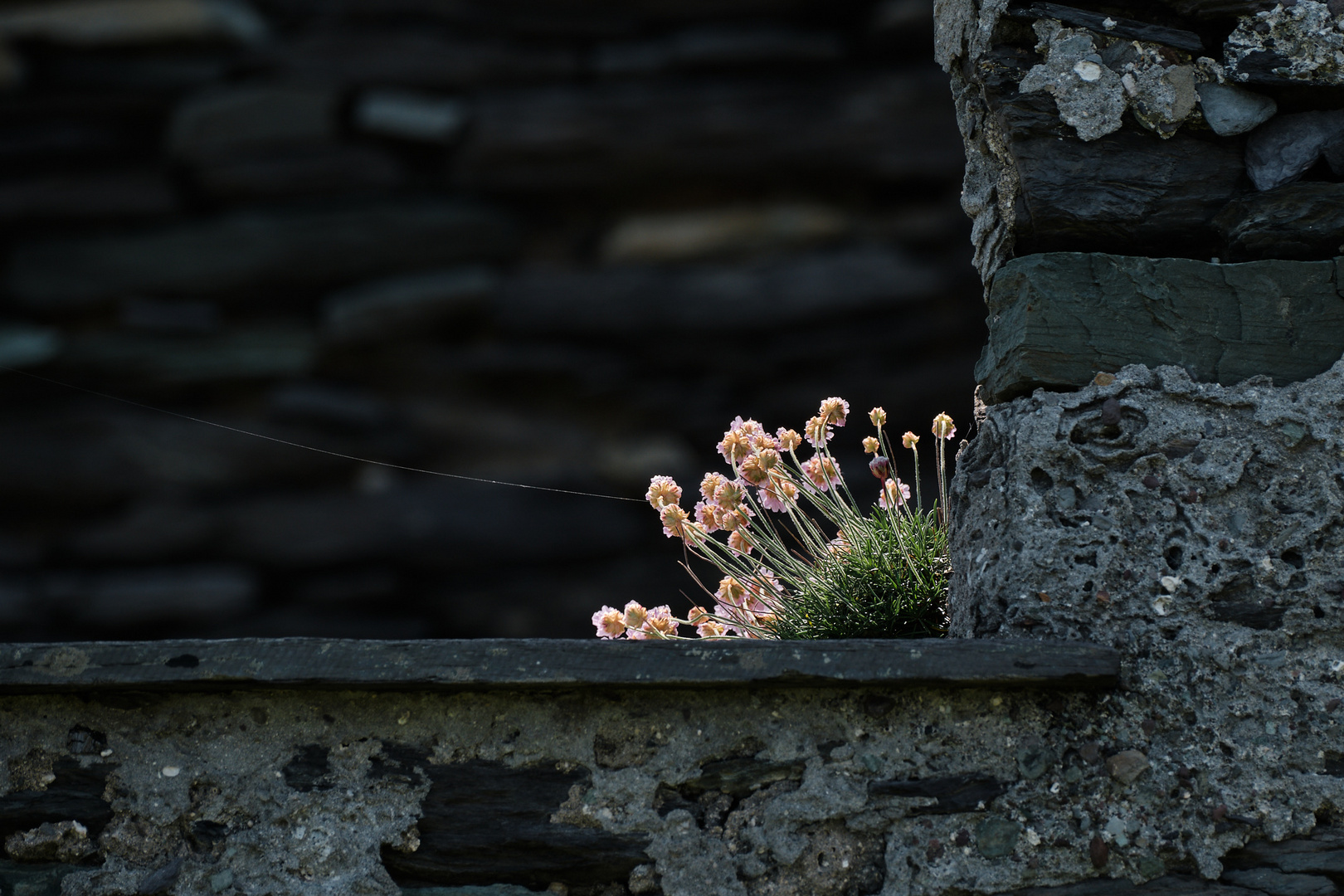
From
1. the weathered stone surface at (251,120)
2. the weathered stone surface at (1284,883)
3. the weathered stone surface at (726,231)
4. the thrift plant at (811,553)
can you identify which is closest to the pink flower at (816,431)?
the thrift plant at (811,553)

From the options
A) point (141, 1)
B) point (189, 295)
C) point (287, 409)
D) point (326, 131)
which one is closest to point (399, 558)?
point (287, 409)

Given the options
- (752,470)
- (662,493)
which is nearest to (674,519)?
(662,493)

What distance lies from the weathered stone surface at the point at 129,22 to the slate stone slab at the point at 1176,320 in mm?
6580

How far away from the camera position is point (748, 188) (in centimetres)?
624

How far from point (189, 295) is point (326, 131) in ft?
4.25

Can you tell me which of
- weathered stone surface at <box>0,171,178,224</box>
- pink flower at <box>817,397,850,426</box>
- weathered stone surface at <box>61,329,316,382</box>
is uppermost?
weathered stone surface at <box>0,171,178,224</box>

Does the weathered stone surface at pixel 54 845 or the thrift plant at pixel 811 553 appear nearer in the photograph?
the weathered stone surface at pixel 54 845

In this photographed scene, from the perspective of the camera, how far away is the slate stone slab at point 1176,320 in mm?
1304

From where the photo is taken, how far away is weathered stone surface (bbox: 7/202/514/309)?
6.22 m

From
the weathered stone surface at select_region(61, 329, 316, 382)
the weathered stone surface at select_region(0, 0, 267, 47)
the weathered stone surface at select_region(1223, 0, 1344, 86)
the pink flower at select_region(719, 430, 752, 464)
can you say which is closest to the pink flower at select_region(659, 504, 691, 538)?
the pink flower at select_region(719, 430, 752, 464)

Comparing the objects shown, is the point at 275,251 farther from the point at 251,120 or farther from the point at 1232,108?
the point at 1232,108

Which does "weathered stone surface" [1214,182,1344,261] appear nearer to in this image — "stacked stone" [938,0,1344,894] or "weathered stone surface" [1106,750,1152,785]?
"stacked stone" [938,0,1344,894]

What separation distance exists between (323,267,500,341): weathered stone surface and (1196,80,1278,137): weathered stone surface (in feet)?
16.7

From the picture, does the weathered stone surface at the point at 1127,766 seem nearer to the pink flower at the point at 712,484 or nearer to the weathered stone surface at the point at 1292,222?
the weathered stone surface at the point at 1292,222
